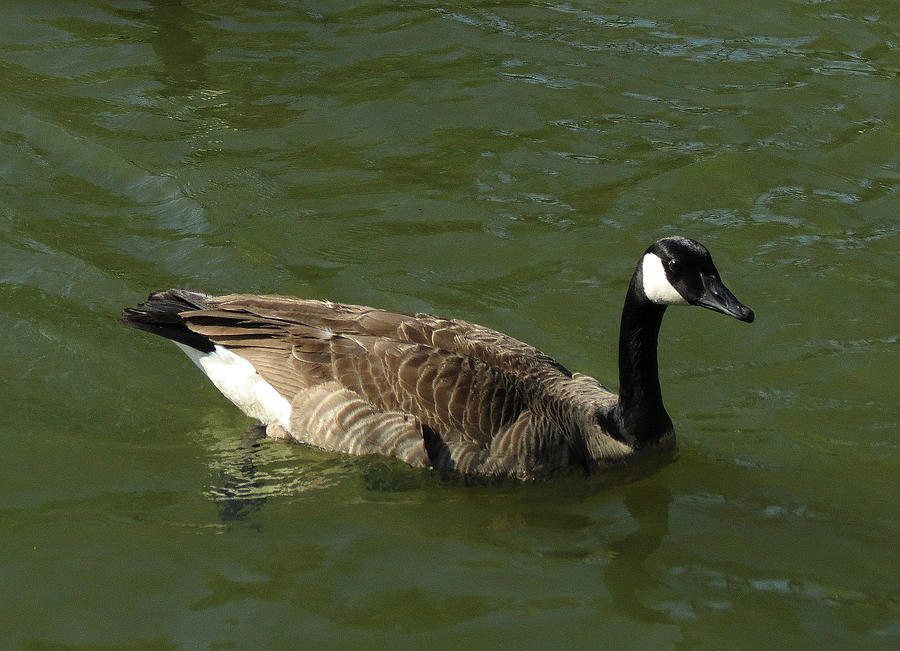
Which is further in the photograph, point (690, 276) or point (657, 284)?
point (657, 284)

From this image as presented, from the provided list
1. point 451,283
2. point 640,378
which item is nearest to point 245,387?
point 451,283

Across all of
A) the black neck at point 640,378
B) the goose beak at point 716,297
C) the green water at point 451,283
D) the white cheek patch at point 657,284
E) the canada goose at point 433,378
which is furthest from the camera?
the black neck at point 640,378

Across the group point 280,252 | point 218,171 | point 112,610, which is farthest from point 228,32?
point 112,610

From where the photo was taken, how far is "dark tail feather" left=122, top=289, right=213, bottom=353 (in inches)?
277

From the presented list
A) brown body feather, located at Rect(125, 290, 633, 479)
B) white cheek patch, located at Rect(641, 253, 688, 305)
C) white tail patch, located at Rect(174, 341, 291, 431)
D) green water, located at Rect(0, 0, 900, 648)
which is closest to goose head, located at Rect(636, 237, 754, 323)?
white cheek patch, located at Rect(641, 253, 688, 305)

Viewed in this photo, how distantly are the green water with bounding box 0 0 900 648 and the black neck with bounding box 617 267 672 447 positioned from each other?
33cm

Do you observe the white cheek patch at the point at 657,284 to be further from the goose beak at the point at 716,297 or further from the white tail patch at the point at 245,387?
the white tail patch at the point at 245,387

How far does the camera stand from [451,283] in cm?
884

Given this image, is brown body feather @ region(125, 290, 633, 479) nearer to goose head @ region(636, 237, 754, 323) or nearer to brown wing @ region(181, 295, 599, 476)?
brown wing @ region(181, 295, 599, 476)

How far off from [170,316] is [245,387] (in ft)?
2.10

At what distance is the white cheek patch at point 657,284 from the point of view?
6.41 meters

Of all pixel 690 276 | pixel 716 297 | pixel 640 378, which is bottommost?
pixel 640 378

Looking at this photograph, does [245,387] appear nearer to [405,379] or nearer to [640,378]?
[405,379]

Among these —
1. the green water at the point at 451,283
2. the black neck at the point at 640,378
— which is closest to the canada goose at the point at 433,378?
the black neck at the point at 640,378
